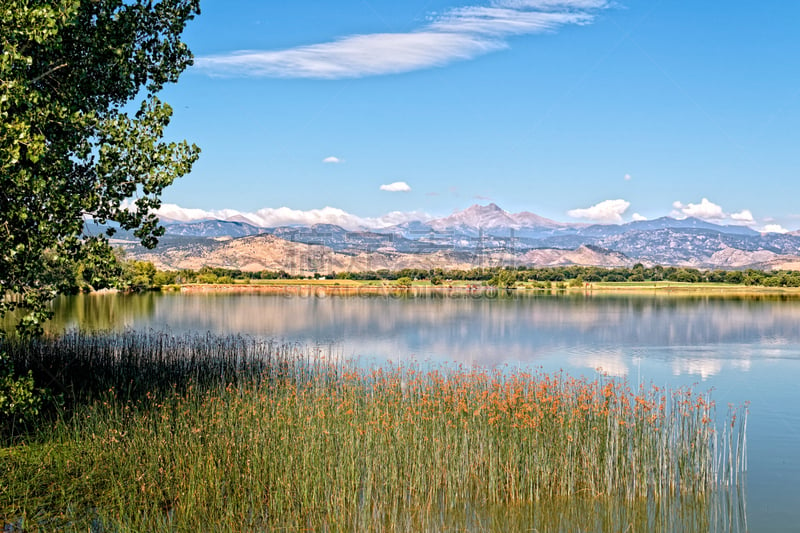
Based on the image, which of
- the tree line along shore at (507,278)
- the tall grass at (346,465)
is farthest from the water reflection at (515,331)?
the tree line along shore at (507,278)

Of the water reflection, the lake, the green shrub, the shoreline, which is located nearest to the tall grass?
the green shrub

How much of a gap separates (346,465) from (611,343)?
25068 mm

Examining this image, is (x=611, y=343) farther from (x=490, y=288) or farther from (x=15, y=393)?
(x=490, y=288)

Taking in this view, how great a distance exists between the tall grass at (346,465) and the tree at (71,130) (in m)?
2.07

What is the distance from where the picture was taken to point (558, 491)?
31.3 ft

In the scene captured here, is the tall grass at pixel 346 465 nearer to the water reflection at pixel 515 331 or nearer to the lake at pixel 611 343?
the lake at pixel 611 343

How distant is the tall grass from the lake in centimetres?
183

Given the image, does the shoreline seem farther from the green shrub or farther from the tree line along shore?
the green shrub

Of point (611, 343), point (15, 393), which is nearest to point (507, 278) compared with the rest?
point (611, 343)

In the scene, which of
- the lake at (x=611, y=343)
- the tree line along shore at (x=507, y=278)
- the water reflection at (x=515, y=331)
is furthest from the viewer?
the tree line along shore at (x=507, y=278)

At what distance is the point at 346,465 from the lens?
897 centimetres

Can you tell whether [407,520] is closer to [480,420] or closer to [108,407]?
[480,420]

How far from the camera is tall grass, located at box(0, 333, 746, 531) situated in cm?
823

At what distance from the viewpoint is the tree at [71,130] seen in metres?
7.30
